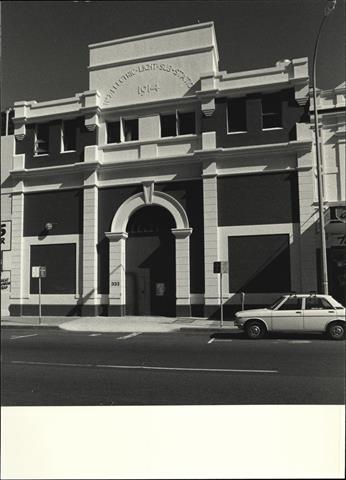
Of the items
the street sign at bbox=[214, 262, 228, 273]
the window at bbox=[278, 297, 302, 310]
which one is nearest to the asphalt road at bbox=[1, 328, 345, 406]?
the window at bbox=[278, 297, 302, 310]

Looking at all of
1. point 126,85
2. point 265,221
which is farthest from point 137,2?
point 265,221

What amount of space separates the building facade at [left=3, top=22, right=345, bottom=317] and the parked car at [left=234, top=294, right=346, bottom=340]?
0.13 ft

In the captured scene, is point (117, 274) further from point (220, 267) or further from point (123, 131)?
point (123, 131)

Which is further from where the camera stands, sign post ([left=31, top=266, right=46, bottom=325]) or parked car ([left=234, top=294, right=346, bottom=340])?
sign post ([left=31, top=266, right=46, bottom=325])

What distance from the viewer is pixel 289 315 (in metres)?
1.24

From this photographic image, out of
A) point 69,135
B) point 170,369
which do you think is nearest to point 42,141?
point 69,135

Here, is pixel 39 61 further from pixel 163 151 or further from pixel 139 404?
pixel 139 404

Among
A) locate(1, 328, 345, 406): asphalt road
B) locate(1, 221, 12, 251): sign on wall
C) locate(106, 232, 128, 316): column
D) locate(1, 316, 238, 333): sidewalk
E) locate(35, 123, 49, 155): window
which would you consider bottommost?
locate(1, 328, 345, 406): asphalt road

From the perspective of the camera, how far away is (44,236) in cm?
137

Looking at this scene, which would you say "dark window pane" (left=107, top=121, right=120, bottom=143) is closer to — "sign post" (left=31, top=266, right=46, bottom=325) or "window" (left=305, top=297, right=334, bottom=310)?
"sign post" (left=31, top=266, right=46, bottom=325)

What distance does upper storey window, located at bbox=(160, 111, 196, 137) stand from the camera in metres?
1.35

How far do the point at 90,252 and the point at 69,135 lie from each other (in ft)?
1.43

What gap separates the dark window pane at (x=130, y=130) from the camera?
136 centimetres

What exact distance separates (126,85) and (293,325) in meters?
1.03
